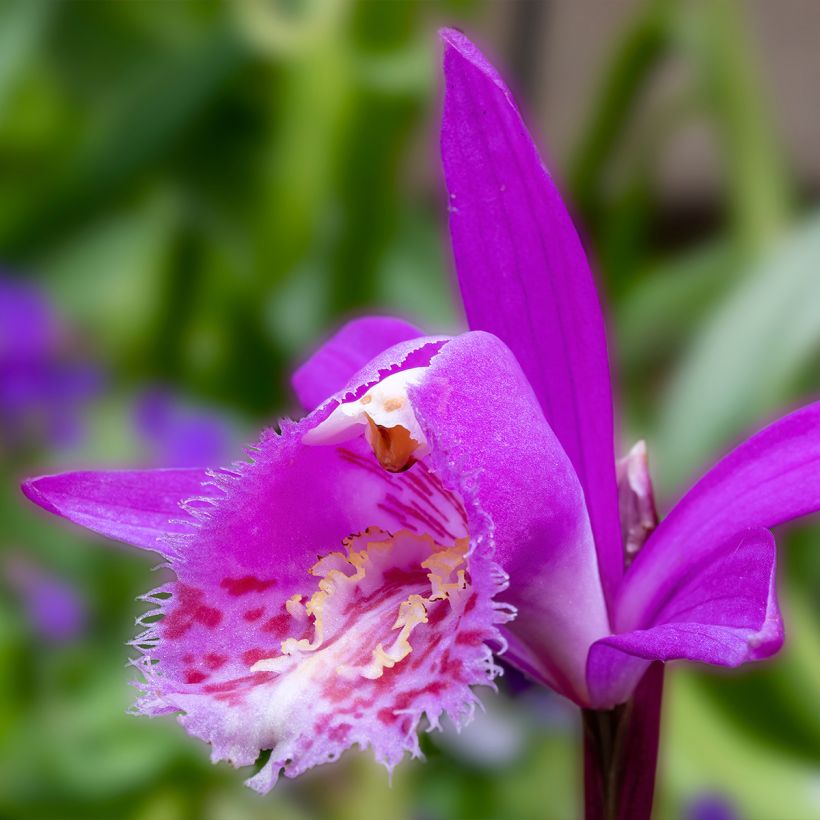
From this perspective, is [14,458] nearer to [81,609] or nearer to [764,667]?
[81,609]

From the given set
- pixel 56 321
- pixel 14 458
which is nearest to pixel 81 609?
pixel 14 458

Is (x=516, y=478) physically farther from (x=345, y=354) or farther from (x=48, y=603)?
(x=48, y=603)

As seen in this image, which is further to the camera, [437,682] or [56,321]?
[56,321]

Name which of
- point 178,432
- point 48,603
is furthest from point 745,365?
point 48,603

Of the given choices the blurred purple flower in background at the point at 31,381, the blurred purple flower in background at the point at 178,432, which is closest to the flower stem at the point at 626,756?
the blurred purple flower in background at the point at 178,432

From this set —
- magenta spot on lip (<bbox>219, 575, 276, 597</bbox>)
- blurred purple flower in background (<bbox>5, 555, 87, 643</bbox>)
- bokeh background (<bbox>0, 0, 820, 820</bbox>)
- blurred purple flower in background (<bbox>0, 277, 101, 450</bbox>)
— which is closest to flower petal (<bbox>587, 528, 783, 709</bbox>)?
magenta spot on lip (<bbox>219, 575, 276, 597</bbox>)

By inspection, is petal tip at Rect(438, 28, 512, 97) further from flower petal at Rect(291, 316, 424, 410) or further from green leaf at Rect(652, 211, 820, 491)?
green leaf at Rect(652, 211, 820, 491)

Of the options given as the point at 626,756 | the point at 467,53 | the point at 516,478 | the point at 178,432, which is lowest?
the point at 178,432
